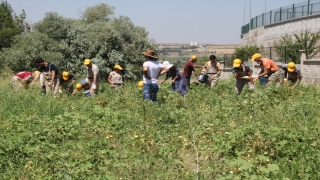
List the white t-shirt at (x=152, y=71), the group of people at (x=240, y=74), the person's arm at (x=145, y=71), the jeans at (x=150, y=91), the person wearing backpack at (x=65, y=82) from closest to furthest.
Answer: the person's arm at (x=145, y=71) → the white t-shirt at (x=152, y=71) → the jeans at (x=150, y=91) → the group of people at (x=240, y=74) → the person wearing backpack at (x=65, y=82)

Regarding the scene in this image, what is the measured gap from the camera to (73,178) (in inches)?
190

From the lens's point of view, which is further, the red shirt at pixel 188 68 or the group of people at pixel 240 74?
the red shirt at pixel 188 68

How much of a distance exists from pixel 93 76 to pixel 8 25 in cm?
4054

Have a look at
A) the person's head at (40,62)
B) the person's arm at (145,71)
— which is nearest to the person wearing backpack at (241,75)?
the person's arm at (145,71)

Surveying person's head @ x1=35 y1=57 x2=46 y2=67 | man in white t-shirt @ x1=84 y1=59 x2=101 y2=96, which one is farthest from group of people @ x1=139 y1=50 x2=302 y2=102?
person's head @ x1=35 y1=57 x2=46 y2=67

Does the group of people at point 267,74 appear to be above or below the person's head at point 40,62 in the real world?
below

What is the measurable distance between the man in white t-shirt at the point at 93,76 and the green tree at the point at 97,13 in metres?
43.0

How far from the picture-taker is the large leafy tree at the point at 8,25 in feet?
152

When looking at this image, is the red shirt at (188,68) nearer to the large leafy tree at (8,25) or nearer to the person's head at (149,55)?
the person's head at (149,55)

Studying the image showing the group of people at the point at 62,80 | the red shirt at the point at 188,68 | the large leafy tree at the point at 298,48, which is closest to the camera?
the group of people at the point at 62,80

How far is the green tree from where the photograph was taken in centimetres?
5519

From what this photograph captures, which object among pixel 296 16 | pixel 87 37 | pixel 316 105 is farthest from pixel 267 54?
pixel 316 105

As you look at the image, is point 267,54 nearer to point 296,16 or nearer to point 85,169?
point 296,16

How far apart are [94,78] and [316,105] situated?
5.93 m
